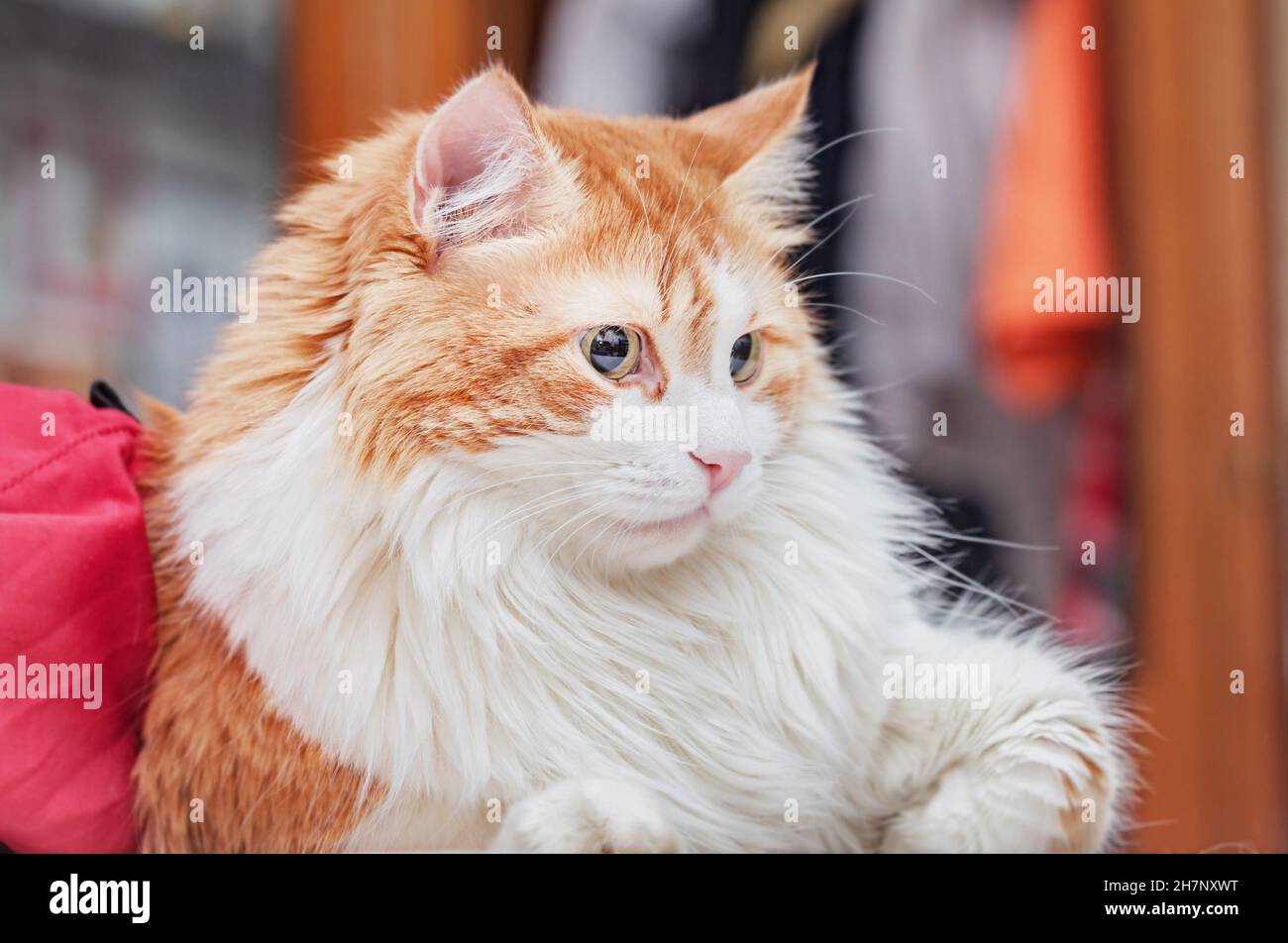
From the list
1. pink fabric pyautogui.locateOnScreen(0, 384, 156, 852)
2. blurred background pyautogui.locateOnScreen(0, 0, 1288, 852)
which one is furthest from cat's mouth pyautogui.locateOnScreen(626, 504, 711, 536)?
blurred background pyautogui.locateOnScreen(0, 0, 1288, 852)

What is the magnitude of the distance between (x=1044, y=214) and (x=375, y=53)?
2.31 ft

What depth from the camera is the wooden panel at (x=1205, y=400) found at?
1120mm

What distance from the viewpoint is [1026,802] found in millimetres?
495

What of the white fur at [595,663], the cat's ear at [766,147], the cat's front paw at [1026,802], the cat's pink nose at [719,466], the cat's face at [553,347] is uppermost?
the cat's ear at [766,147]

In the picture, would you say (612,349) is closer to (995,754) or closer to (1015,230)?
(995,754)

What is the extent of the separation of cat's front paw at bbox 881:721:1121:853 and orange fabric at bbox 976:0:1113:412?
2.25ft

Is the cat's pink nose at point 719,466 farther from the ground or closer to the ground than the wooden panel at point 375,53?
closer to the ground

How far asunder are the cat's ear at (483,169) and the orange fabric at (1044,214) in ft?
2.45

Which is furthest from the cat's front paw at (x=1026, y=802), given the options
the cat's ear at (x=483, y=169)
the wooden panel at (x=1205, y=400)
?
the wooden panel at (x=1205, y=400)

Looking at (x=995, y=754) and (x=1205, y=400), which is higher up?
(x=1205, y=400)

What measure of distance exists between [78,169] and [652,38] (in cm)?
60

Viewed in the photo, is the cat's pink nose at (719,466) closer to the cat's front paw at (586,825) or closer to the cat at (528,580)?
the cat at (528,580)

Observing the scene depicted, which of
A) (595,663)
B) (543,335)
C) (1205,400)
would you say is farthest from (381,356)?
(1205,400)

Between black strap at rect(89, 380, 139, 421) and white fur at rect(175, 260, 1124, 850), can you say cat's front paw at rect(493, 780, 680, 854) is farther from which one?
black strap at rect(89, 380, 139, 421)
